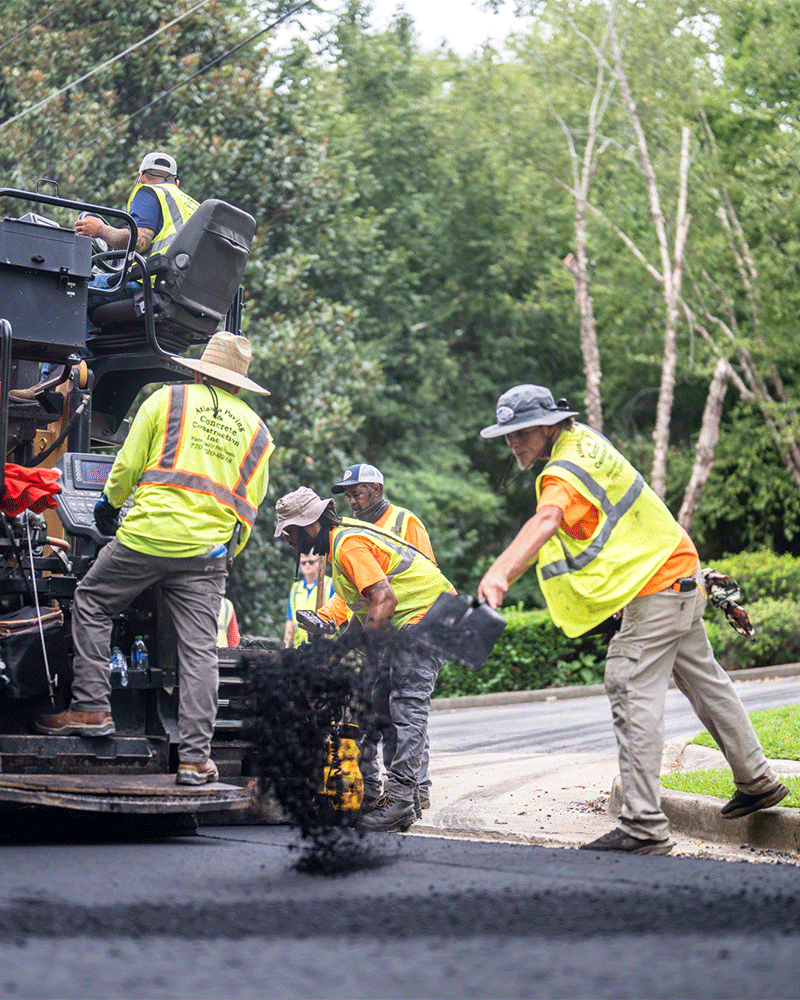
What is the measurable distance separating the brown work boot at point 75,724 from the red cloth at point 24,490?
0.86m

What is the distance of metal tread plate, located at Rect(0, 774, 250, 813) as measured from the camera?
5.00 metres

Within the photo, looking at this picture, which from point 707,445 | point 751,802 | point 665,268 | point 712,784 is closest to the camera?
point 751,802

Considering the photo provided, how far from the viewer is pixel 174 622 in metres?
5.68

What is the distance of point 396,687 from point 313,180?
12643 mm

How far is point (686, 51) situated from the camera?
2481cm

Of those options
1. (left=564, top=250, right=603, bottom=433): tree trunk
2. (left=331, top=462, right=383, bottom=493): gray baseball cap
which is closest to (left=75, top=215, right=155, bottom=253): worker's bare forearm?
(left=331, top=462, right=383, bottom=493): gray baseball cap

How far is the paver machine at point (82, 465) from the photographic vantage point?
5340 mm

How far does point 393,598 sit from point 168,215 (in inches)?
89.7

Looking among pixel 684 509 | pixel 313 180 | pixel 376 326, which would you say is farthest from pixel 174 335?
pixel 376 326

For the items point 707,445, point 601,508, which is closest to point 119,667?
point 601,508

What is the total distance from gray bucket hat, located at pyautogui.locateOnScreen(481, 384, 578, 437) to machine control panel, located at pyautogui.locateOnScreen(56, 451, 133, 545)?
69.4 inches

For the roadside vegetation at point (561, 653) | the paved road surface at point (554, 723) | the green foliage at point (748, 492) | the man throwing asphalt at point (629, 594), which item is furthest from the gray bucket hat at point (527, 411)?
the green foliage at point (748, 492)

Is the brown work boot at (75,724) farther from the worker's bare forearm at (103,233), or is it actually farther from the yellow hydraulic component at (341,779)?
the worker's bare forearm at (103,233)

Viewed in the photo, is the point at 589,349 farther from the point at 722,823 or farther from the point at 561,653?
the point at 722,823
